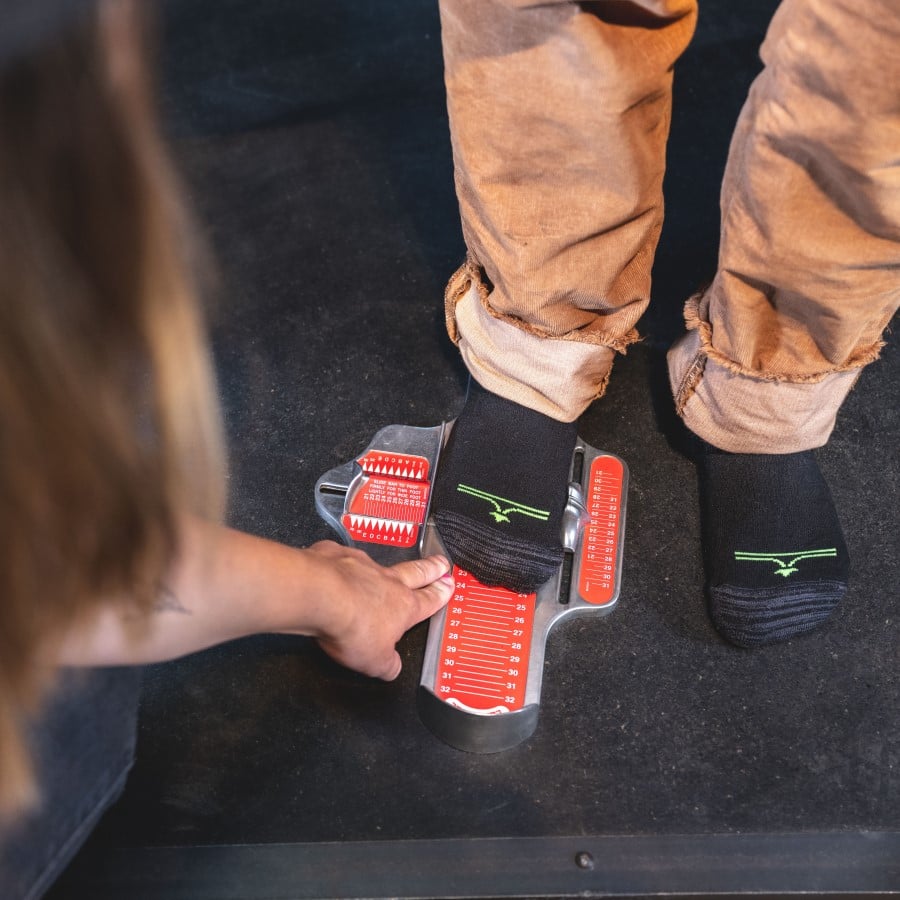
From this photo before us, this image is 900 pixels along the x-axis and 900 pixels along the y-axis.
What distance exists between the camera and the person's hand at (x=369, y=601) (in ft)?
2.67

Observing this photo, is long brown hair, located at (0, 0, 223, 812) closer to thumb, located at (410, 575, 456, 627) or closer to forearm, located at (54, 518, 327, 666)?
forearm, located at (54, 518, 327, 666)

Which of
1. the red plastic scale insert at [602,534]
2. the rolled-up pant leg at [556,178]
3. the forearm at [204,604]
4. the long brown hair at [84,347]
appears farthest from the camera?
the red plastic scale insert at [602,534]

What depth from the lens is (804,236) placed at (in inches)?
→ 30.5

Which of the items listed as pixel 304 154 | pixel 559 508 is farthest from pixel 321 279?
pixel 559 508

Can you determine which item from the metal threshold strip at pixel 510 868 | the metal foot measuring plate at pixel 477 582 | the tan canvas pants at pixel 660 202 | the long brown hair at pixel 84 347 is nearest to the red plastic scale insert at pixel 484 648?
the metal foot measuring plate at pixel 477 582

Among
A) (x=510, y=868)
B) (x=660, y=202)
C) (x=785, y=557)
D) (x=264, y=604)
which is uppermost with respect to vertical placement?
(x=660, y=202)

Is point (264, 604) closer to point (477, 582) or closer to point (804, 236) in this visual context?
point (477, 582)

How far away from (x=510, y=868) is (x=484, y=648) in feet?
0.71

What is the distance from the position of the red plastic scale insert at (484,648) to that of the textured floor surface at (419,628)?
43 mm

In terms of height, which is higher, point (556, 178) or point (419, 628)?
point (556, 178)

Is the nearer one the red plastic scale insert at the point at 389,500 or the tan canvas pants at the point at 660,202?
the tan canvas pants at the point at 660,202

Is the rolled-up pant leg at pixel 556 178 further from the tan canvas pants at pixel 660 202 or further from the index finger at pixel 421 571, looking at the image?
the index finger at pixel 421 571

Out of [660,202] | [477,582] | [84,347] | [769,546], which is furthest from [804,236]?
[84,347]

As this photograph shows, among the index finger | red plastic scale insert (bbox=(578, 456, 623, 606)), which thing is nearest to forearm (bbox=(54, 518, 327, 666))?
the index finger
